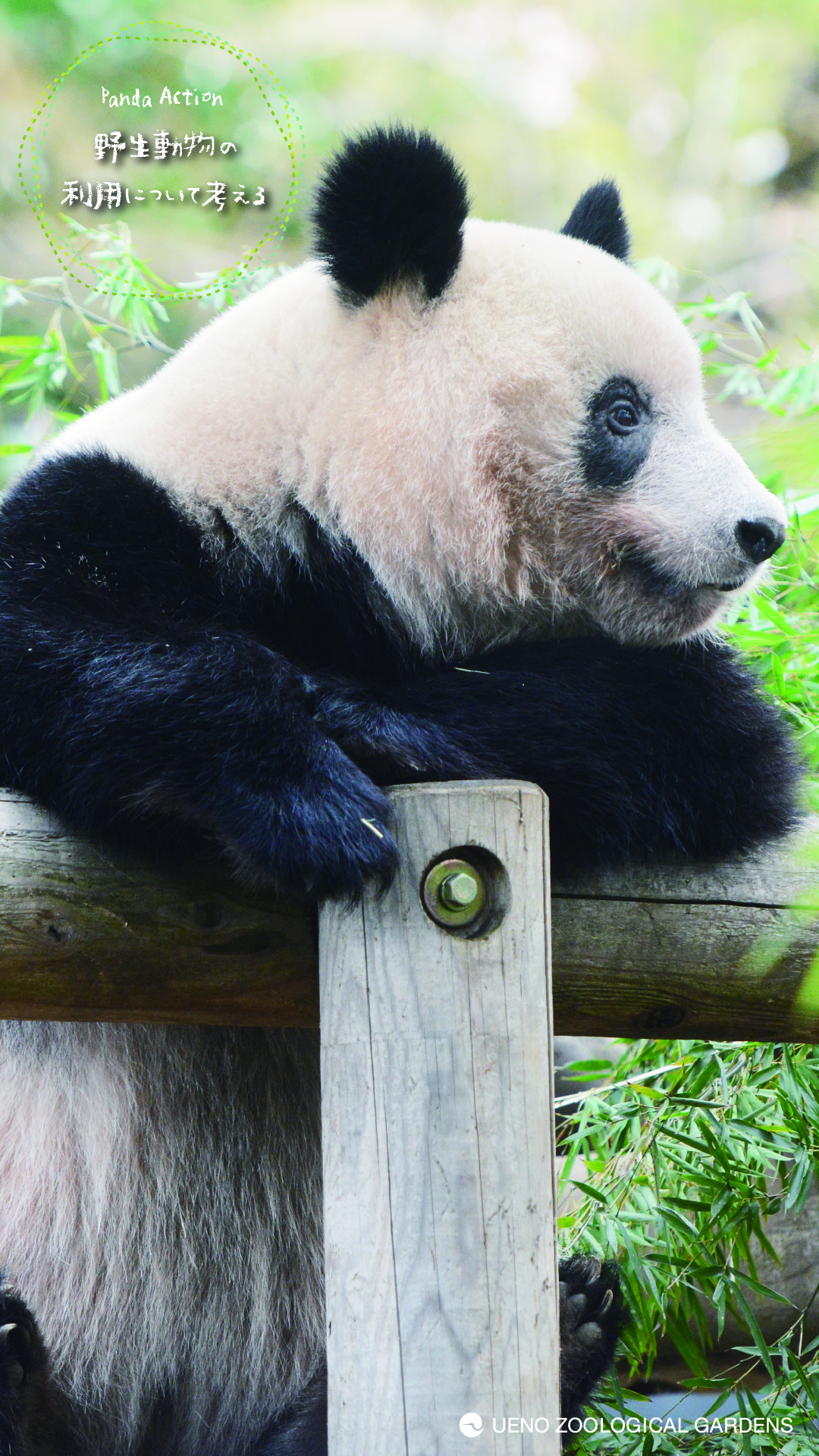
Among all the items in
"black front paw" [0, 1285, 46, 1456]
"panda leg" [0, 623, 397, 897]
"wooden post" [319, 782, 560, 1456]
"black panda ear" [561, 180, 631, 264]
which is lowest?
"black front paw" [0, 1285, 46, 1456]

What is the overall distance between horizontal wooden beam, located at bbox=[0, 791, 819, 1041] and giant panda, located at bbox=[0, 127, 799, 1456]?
0.23ft

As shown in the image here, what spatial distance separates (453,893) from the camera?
1.35m

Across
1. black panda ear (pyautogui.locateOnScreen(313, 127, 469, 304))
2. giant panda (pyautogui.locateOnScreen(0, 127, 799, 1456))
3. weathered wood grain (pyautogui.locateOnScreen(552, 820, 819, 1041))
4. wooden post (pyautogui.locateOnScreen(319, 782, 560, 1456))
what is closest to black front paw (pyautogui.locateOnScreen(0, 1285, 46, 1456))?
giant panda (pyautogui.locateOnScreen(0, 127, 799, 1456))

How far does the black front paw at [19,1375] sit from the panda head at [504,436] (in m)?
1.21

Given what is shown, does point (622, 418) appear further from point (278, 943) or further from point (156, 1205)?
point (156, 1205)

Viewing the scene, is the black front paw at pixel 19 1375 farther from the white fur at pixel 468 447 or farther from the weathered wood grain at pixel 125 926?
the white fur at pixel 468 447

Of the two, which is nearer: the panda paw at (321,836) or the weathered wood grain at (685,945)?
the panda paw at (321,836)

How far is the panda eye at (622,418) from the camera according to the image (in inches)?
74.4

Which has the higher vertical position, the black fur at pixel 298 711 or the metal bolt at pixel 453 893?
the black fur at pixel 298 711

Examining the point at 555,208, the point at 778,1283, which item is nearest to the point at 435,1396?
the point at 778,1283

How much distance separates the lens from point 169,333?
742cm

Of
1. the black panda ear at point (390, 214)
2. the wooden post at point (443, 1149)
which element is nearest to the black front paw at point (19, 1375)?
the wooden post at point (443, 1149)

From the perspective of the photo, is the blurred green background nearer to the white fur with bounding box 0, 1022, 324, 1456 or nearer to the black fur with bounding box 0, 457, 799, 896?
the black fur with bounding box 0, 457, 799, 896

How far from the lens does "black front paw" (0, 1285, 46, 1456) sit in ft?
5.74
